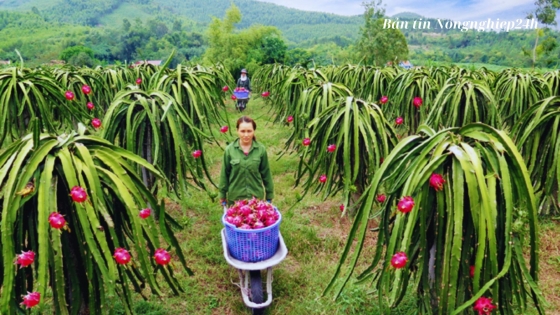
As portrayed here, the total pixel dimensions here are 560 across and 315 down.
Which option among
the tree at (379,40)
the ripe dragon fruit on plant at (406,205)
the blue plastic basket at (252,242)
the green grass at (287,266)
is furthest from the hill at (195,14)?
the ripe dragon fruit on plant at (406,205)

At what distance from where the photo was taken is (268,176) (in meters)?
3.30

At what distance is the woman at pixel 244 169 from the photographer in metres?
3.16

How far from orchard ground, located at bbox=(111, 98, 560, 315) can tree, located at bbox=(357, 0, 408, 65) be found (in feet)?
73.0

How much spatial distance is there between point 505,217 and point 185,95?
10.7 ft

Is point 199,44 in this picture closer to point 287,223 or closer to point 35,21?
point 35,21

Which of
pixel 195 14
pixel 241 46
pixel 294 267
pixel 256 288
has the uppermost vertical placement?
pixel 195 14

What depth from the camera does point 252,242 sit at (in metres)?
2.52

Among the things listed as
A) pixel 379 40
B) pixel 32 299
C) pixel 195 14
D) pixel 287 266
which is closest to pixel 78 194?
pixel 32 299

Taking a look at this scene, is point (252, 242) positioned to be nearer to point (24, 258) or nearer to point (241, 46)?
point (24, 258)

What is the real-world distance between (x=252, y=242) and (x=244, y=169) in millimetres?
793

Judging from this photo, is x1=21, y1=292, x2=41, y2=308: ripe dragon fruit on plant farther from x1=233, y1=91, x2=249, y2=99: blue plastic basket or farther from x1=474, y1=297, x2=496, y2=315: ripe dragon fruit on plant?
x1=233, y1=91, x2=249, y2=99: blue plastic basket

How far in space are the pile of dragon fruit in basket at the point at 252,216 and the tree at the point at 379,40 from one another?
2379 centimetres

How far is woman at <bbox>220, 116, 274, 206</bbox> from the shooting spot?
3164mm

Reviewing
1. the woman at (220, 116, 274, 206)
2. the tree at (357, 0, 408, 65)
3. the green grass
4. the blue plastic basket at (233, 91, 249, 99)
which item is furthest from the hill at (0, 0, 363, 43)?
the woman at (220, 116, 274, 206)
